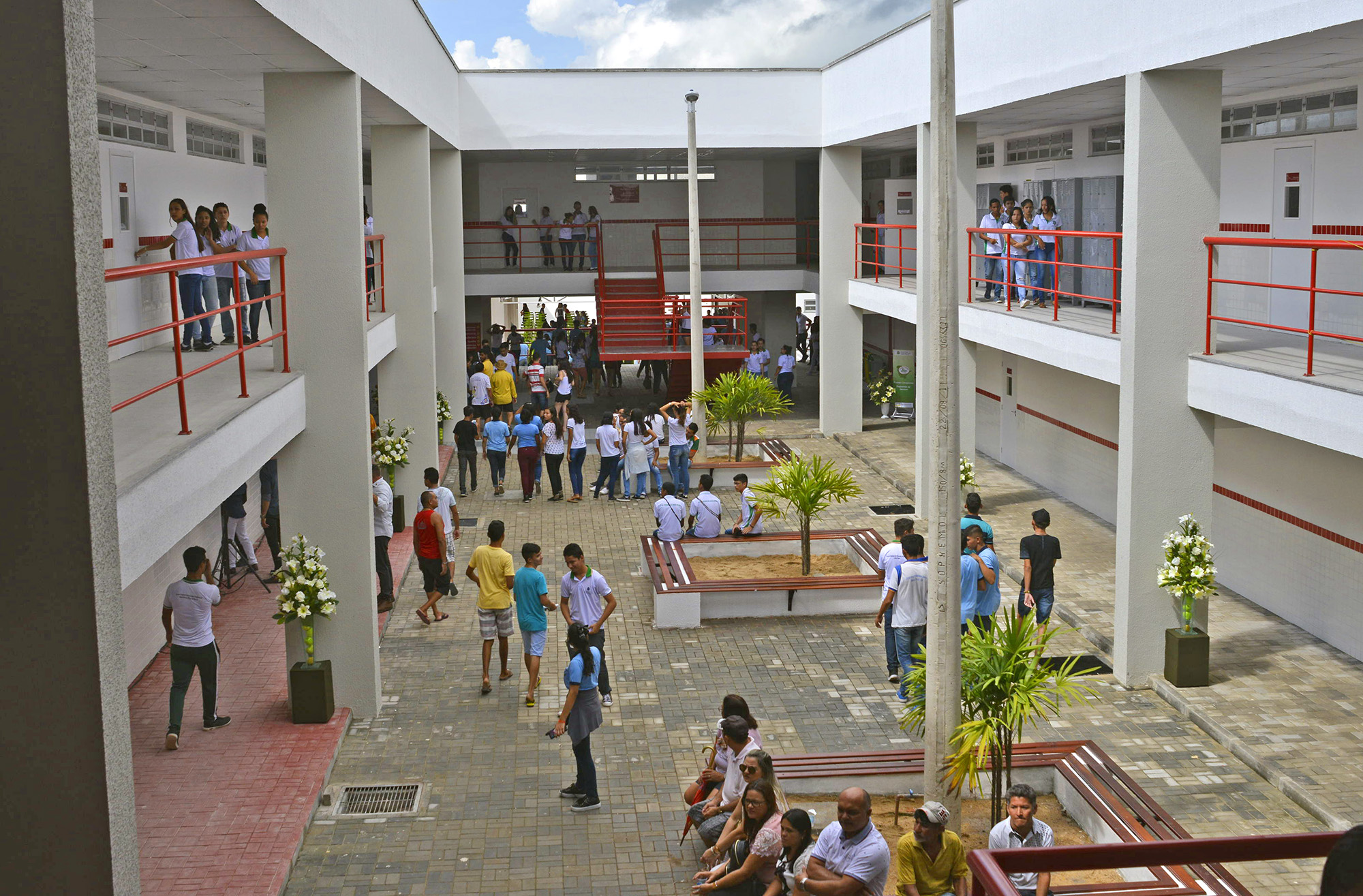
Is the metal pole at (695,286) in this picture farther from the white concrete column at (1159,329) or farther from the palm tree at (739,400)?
the white concrete column at (1159,329)

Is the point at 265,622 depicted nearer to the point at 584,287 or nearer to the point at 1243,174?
the point at 1243,174

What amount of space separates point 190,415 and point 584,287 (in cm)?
2193

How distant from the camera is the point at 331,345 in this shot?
38.1 feet

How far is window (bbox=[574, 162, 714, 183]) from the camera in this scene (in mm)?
34812

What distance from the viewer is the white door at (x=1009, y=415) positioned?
2219 cm

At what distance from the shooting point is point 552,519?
19.6m

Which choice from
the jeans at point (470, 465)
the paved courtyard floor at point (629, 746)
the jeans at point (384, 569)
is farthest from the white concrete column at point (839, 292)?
the jeans at point (384, 569)

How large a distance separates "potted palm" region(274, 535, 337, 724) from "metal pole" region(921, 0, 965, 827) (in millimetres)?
5483

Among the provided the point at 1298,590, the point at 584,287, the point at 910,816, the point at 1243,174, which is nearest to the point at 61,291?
the point at 910,816

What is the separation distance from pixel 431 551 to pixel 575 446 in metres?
6.19

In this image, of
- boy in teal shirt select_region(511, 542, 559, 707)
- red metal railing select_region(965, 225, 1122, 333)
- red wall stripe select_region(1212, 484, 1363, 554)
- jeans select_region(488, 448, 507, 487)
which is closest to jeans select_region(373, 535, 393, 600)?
boy in teal shirt select_region(511, 542, 559, 707)

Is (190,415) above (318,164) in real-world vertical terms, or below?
below

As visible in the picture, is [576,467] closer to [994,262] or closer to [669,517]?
[669,517]

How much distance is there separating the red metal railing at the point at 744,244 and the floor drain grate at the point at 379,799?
24.2 metres
